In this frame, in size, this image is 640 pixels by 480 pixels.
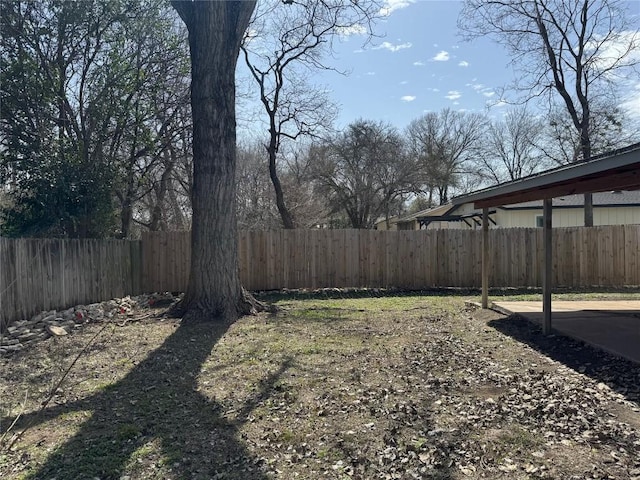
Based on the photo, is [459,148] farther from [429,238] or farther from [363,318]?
[363,318]

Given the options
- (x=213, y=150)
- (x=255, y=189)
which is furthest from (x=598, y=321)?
(x=255, y=189)

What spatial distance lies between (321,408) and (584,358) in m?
2.99

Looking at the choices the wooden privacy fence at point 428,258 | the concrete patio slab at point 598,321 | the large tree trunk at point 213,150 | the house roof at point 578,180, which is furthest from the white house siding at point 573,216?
the large tree trunk at point 213,150

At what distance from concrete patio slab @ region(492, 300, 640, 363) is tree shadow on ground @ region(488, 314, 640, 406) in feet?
0.37

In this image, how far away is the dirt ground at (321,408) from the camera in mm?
2857

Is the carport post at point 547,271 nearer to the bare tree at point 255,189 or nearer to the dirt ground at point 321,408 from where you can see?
the dirt ground at point 321,408

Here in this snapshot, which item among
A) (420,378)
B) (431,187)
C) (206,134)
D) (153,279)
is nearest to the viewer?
(420,378)

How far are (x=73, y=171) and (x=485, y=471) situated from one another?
854 cm

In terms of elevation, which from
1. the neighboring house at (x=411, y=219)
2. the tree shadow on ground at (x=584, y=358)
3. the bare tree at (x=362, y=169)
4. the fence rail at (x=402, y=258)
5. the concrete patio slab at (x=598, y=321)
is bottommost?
the tree shadow on ground at (x=584, y=358)

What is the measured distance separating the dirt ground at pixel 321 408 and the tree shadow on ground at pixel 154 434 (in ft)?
0.04

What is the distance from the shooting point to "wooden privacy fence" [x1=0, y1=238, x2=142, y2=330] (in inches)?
254

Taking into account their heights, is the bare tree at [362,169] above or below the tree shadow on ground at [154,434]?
above

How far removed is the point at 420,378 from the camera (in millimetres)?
4492

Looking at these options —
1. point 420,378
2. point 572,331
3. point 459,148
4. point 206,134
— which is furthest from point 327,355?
point 459,148
